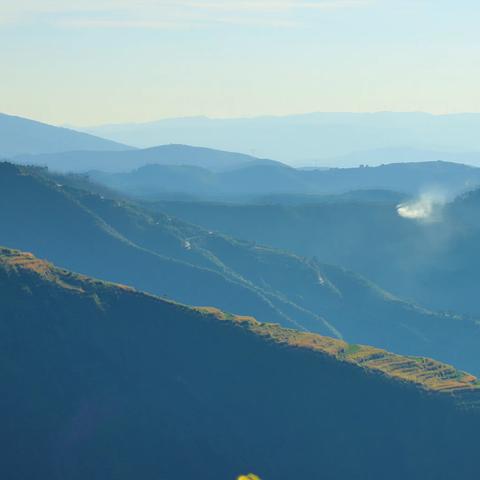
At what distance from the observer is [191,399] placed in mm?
178000

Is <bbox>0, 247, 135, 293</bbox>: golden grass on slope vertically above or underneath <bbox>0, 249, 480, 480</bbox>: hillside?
above

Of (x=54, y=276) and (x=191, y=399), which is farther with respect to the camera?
(x=54, y=276)

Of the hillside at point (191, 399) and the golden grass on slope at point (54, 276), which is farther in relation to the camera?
the golden grass on slope at point (54, 276)

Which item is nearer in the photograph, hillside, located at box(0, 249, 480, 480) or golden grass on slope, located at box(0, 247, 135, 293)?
hillside, located at box(0, 249, 480, 480)

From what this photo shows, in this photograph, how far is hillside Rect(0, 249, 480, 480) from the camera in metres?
165

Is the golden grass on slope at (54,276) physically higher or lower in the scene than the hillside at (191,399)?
higher

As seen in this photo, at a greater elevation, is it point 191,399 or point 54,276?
point 54,276

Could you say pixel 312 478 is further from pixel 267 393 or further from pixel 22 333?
pixel 22 333

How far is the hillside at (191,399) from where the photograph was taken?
16538 centimetres

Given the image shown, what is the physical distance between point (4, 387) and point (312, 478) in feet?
147

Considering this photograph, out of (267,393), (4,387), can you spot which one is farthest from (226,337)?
(4,387)

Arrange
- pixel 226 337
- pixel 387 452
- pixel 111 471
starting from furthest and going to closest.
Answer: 1. pixel 226 337
2. pixel 387 452
3. pixel 111 471

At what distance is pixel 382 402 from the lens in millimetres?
180750

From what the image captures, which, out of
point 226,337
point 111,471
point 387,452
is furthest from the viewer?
point 226,337
